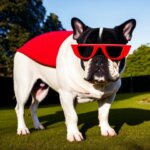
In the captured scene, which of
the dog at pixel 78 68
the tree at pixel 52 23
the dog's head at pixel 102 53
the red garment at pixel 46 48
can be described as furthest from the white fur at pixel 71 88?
the tree at pixel 52 23

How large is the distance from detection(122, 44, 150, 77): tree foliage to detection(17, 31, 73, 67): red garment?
60.9 metres

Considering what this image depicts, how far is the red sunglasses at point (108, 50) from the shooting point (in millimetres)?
5287

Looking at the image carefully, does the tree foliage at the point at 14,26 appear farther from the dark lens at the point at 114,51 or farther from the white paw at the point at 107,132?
the dark lens at the point at 114,51

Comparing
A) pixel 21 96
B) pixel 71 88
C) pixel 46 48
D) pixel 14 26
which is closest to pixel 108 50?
pixel 71 88

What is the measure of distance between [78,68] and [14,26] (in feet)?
107

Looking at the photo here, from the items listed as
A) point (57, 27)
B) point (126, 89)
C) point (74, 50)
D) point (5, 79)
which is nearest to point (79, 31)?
point (74, 50)

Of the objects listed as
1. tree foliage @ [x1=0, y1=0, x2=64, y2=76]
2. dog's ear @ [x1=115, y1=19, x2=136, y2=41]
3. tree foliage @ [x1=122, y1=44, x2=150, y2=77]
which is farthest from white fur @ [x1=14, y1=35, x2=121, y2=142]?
tree foliage @ [x1=122, y1=44, x2=150, y2=77]

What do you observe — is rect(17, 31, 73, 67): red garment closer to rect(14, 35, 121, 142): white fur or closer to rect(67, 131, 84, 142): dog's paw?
rect(14, 35, 121, 142): white fur

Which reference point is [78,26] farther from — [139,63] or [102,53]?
[139,63]

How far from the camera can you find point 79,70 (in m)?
5.73

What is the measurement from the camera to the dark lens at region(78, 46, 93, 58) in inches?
210

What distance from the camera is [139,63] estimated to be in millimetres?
69562

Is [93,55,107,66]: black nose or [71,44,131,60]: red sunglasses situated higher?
[71,44,131,60]: red sunglasses

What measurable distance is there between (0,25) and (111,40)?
33.3 metres
